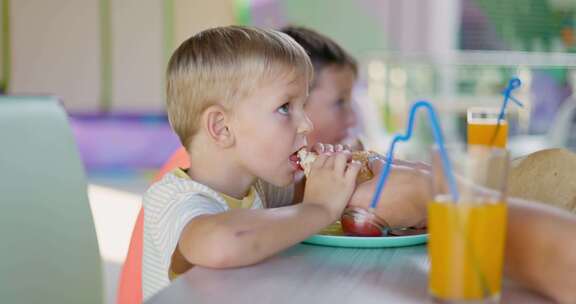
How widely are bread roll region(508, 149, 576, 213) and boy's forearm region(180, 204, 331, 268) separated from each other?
25cm

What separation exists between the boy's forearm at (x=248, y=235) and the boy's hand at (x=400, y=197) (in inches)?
2.8

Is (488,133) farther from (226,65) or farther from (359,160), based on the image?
(226,65)

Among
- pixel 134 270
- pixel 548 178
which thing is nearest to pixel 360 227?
pixel 548 178

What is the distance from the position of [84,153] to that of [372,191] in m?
5.44

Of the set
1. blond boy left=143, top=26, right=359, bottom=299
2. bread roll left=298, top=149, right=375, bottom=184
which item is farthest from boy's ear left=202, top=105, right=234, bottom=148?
bread roll left=298, top=149, right=375, bottom=184

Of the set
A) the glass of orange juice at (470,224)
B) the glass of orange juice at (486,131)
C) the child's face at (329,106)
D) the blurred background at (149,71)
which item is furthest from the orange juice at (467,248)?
the blurred background at (149,71)

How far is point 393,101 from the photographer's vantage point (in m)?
5.62

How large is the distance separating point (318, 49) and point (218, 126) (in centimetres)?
102

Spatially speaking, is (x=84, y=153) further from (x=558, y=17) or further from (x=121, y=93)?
(x=558, y=17)

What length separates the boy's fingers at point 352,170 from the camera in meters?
0.91

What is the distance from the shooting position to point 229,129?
1.08m

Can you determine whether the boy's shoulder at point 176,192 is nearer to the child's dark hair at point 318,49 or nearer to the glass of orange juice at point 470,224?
the glass of orange juice at point 470,224

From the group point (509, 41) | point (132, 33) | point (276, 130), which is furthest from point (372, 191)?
point (509, 41)

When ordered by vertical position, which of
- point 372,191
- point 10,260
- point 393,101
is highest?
point 372,191
